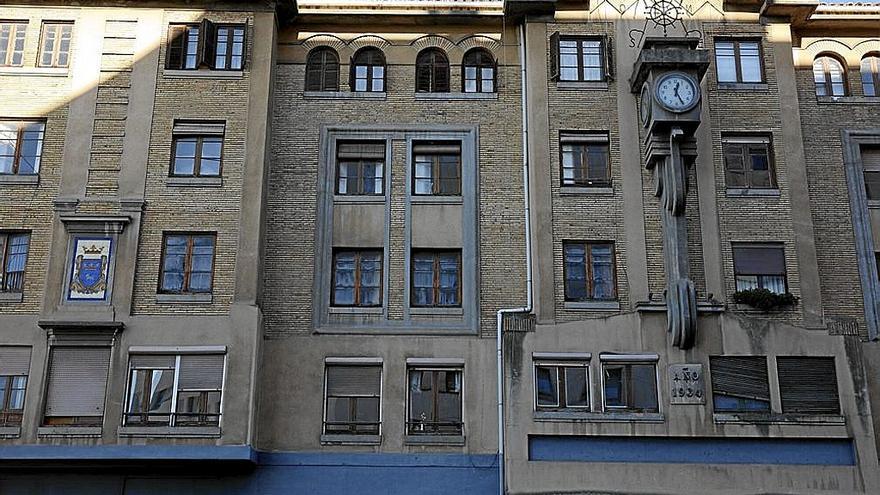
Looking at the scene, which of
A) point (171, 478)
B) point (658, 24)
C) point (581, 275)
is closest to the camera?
point (171, 478)

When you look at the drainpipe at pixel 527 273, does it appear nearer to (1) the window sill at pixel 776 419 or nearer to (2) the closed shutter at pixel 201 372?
(1) the window sill at pixel 776 419

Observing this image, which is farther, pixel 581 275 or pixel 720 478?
pixel 581 275

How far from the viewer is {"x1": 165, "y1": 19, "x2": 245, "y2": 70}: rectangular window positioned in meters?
25.3

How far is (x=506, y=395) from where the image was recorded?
22953 mm

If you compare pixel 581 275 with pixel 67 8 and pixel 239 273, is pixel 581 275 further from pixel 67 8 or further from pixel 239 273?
pixel 67 8

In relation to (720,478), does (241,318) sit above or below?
above

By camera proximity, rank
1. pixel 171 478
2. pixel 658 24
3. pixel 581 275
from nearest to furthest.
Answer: pixel 171 478 → pixel 581 275 → pixel 658 24

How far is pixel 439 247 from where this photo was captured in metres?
24.6

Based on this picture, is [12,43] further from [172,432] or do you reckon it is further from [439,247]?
[439,247]

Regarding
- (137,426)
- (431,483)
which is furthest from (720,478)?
(137,426)

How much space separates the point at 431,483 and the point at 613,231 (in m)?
7.83

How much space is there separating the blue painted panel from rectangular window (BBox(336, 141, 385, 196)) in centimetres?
A: 792

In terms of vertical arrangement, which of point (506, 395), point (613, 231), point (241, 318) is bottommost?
point (506, 395)

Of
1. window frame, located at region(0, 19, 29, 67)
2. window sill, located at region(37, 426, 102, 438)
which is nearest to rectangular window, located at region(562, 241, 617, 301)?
window sill, located at region(37, 426, 102, 438)
